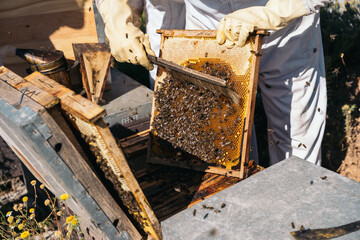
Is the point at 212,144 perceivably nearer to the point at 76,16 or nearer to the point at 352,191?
the point at 352,191

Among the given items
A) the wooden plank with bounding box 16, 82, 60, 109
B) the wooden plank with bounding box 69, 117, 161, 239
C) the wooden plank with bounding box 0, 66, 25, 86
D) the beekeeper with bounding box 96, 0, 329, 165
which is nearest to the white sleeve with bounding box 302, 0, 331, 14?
the beekeeper with bounding box 96, 0, 329, 165

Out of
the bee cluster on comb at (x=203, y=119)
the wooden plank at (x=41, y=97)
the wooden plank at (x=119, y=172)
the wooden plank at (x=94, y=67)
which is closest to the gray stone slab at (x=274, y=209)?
the wooden plank at (x=119, y=172)

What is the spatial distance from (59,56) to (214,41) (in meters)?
1.90

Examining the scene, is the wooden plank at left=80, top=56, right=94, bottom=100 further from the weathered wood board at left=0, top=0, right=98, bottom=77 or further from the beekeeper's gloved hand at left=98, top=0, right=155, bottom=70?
the weathered wood board at left=0, top=0, right=98, bottom=77

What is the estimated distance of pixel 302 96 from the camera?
348 centimetres

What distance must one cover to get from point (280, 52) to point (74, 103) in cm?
247

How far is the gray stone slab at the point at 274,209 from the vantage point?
5.22 feet

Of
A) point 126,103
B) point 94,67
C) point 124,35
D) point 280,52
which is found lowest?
point 126,103

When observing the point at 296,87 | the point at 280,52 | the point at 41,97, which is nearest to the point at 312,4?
the point at 280,52

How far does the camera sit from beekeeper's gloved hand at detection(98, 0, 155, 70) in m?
3.06

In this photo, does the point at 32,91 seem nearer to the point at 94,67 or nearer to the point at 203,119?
the point at 203,119

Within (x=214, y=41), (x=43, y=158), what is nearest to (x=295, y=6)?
(x=214, y=41)

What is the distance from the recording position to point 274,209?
170 cm

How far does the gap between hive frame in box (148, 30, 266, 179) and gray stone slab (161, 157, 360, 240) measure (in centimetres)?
68
